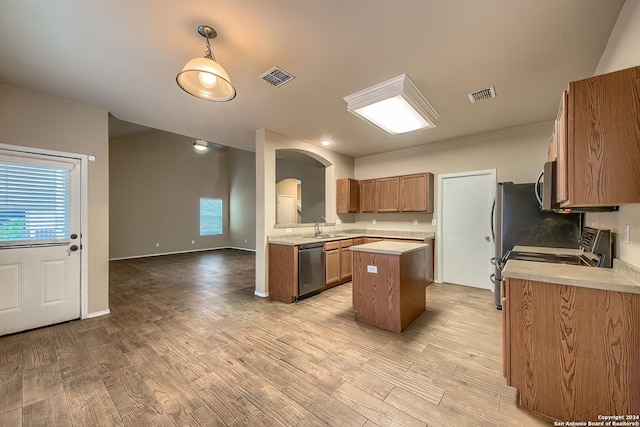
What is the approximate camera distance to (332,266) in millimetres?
4445

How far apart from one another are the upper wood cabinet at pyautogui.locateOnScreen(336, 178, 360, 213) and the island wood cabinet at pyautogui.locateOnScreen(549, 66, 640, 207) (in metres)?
4.04

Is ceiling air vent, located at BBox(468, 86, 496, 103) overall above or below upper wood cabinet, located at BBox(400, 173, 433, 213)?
above

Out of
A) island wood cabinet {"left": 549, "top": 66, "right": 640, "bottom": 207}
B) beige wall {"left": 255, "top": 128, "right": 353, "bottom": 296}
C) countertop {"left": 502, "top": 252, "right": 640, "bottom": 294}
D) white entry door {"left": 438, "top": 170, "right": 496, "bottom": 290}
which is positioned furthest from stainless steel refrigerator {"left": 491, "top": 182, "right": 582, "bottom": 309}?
beige wall {"left": 255, "top": 128, "right": 353, "bottom": 296}

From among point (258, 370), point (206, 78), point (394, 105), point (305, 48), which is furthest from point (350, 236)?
point (206, 78)

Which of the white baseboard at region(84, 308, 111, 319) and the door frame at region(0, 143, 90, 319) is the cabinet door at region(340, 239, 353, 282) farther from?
the door frame at region(0, 143, 90, 319)

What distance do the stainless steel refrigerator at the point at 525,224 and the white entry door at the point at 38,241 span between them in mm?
5544

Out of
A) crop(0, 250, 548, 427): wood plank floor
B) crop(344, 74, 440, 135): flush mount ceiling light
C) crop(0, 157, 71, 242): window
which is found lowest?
crop(0, 250, 548, 427): wood plank floor

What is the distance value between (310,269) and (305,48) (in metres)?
2.97

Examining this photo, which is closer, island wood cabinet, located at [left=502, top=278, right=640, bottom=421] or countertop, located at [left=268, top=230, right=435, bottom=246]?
island wood cabinet, located at [left=502, top=278, right=640, bottom=421]

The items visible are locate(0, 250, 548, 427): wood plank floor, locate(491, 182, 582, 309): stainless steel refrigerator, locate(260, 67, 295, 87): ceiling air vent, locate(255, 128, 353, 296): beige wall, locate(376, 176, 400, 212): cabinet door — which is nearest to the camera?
locate(0, 250, 548, 427): wood plank floor

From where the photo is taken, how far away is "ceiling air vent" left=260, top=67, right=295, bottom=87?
236cm

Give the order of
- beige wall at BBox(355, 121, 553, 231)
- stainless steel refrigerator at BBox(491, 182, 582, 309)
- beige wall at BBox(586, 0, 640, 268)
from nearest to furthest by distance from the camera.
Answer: beige wall at BBox(586, 0, 640, 268), stainless steel refrigerator at BBox(491, 182, 582, 309), beige wall at BBox(355, 121, 553, 231)

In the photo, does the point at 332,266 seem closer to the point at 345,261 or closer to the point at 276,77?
the point at 345,261

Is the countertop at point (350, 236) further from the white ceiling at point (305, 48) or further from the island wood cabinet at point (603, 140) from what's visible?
the island wood cabinet at point (603, 140)
